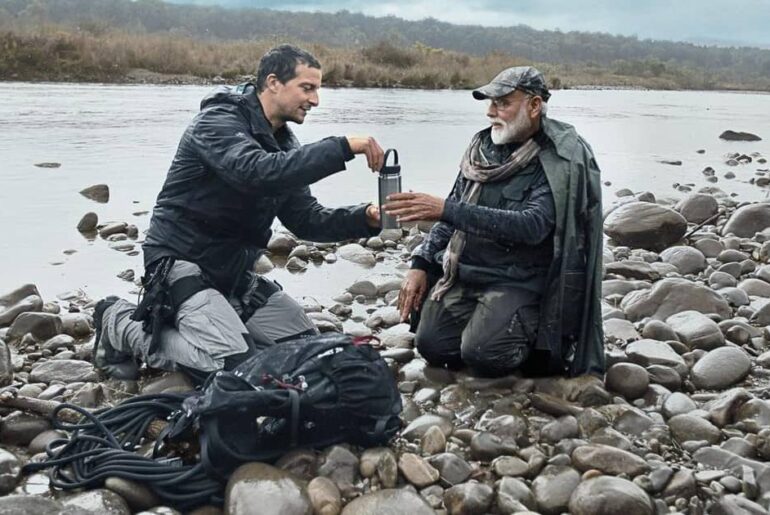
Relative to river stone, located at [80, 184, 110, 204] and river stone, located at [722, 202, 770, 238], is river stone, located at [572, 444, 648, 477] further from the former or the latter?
river stone, located at [80, 184, 110, 204]

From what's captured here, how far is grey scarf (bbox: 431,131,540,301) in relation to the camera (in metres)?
4.21

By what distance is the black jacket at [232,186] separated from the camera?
12.5ft

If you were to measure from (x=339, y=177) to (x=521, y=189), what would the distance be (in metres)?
8.01

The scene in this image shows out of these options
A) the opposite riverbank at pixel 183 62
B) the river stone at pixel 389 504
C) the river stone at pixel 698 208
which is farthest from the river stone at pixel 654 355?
the opposite riverbank at pixel 183 62

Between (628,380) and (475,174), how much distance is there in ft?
4.04

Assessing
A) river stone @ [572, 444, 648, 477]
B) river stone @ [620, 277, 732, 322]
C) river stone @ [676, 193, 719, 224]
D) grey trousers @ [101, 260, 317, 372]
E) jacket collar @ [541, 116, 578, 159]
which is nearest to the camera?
river stone @ [572, 444, 648, 477]

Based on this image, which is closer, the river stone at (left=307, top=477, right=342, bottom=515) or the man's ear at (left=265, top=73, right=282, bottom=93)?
the river stone at (left=307, top=477, right=342, bottom=515)

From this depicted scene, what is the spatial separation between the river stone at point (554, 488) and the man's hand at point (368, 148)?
1478 millimetres

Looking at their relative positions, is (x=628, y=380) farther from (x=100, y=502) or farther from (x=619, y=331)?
(x=100, y=502)

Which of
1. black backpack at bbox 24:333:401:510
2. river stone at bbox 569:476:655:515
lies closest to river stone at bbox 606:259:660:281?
black backpack at bbox 24:333:401:510

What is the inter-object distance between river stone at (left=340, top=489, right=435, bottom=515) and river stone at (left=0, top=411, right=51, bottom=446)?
139cm

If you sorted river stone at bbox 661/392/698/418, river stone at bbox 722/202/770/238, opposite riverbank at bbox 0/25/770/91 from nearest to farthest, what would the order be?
1. river stone at bbox 661/392/698/418
2. river stone at bbox 722/202/770/238
3. opposite riverbank at bbox 0/25/770/91

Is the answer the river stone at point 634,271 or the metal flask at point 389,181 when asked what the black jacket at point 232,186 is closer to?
the metal flask at point 389,181

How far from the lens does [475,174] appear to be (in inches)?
170
